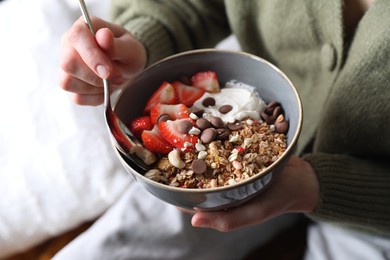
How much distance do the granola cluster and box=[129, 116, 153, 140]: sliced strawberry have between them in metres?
0.05

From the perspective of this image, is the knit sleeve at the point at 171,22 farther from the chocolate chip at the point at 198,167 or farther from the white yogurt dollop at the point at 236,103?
the chocolate chip at the point at 198,167

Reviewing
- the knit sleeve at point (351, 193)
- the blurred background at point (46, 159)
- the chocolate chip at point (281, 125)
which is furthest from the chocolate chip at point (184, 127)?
the blurred background at point (46, 159)

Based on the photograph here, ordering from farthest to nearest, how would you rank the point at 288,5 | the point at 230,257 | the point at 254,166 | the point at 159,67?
the point at 230,257, the point at 288,5, the point at 159,67, the point at 254,166

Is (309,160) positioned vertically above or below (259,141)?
below

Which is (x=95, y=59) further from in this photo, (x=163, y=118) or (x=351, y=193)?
(x=351, y=193)

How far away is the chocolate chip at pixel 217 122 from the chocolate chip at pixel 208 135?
1 centimetres

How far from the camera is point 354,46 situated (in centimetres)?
65

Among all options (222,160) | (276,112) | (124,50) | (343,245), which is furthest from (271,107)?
(343,245)

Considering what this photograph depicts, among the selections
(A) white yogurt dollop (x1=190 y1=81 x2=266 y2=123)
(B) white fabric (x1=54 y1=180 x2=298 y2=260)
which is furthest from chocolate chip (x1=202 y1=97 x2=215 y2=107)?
(B) white fabric (x1=54 y1=180 x2=298 y2=260)

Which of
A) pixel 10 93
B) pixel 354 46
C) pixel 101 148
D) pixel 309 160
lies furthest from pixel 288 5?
pixel 10 93

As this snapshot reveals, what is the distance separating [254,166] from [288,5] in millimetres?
329

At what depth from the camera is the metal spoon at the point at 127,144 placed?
1.67 ft

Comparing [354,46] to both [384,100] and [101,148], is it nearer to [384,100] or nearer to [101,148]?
[384,100]

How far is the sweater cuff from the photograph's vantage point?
732mm
